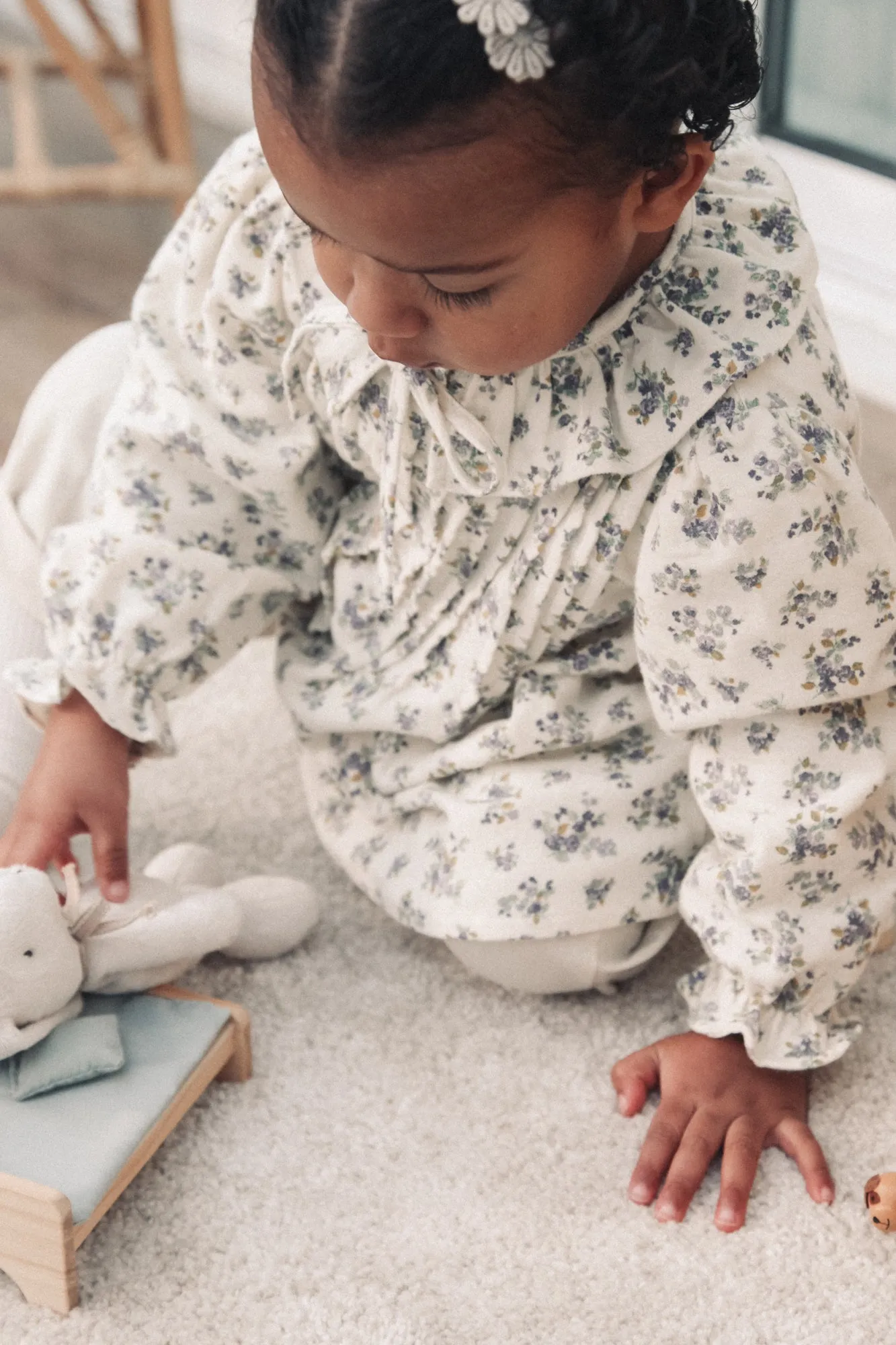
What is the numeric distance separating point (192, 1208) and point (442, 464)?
414 millimetres

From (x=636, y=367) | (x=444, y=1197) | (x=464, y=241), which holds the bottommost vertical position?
(x=444, y=1197)

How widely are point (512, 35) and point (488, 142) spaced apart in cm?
4

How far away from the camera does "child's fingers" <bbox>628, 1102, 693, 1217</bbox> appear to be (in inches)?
32.6

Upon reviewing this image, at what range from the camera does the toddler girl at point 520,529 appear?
603 millimetres

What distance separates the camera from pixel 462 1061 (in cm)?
91

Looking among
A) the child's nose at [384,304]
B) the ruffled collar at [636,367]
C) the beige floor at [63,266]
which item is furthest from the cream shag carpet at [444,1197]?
the beige floor at [63,266]

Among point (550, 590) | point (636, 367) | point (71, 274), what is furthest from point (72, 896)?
point (71, 274)

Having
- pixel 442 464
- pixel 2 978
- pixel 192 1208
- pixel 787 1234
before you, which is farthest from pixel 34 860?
pixel 787 1234

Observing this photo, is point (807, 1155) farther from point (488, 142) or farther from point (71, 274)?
point (71, 274)

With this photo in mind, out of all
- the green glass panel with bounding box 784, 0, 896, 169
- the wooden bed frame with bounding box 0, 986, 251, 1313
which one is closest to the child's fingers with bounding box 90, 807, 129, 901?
the wooden bed frame with bounding box 0, 986, 251, 1313

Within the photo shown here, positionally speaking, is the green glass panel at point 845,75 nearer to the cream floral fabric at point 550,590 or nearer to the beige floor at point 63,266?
the beige floor at point 63,266

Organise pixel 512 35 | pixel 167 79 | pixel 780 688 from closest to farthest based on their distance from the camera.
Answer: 1. pixel 512 35
2. pixel 780 688
3. pixel 167 79

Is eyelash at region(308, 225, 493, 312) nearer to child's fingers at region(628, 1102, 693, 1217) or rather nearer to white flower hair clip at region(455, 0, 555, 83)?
white flower hair clip at region(455, 0, 555, 83)

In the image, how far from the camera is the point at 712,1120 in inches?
33.4
